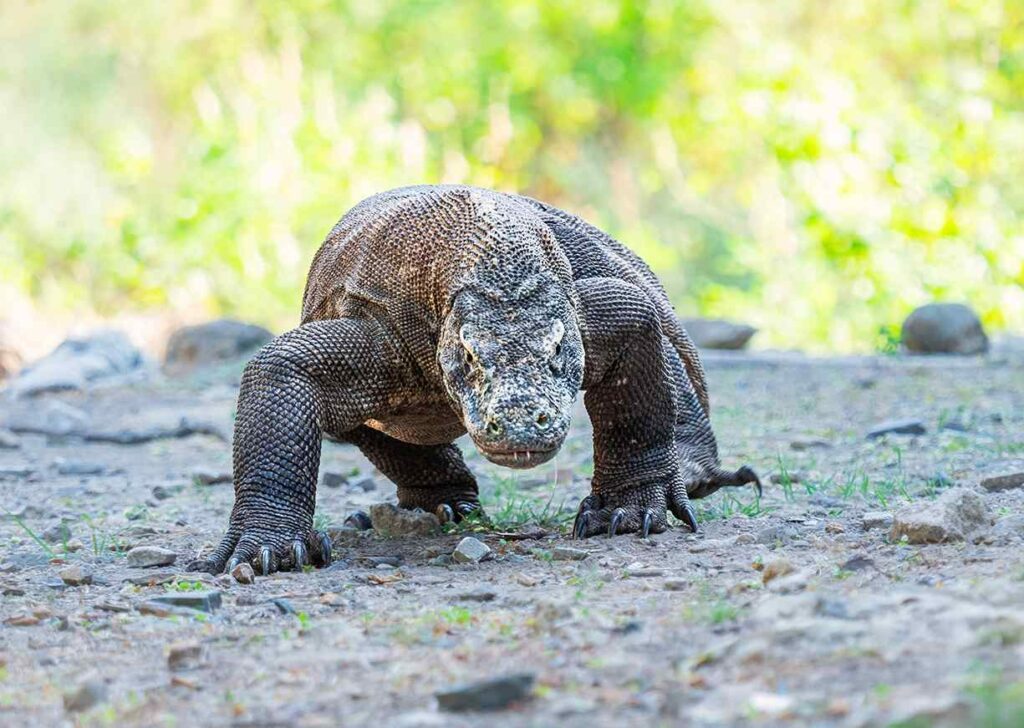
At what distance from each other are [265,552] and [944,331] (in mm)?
6554

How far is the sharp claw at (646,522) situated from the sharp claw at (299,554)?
2.88 ft

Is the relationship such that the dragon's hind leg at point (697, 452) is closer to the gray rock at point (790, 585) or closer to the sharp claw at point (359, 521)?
the sharp claw at point (359, 521)

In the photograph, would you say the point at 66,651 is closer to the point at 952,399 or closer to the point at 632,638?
the point at 632,638

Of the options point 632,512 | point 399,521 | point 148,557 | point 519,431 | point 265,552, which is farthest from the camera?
point 399,521

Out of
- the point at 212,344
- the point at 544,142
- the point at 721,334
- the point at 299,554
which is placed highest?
the point at 544,142

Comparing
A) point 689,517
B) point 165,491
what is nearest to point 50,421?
point 165,491

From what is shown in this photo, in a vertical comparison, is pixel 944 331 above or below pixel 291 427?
above

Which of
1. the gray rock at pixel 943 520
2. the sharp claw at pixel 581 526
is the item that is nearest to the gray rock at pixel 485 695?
the gray rock at pixel 943 520

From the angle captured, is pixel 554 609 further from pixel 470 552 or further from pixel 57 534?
pixel 57 534

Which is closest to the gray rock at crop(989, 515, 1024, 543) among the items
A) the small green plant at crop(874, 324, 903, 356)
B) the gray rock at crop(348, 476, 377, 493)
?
the gray rock at crop(348, 476, 377, 493)

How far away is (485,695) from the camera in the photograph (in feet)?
7.04

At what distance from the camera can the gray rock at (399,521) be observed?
14.3 ft

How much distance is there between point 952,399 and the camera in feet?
23.2

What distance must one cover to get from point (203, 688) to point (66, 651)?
0.49 m
